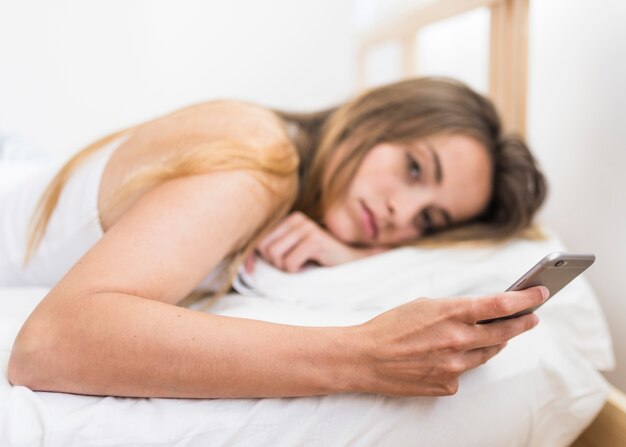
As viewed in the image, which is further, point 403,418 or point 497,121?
point 497,121

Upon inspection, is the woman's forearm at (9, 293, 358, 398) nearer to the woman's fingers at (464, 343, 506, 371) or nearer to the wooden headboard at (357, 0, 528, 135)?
the woman's fingers at (464, 343, 506, 371)

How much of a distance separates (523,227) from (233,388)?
27.6 inches

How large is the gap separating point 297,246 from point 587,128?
0.57 m

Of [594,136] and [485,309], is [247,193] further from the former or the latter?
[594,136]

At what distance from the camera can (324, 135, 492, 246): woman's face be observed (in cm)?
103

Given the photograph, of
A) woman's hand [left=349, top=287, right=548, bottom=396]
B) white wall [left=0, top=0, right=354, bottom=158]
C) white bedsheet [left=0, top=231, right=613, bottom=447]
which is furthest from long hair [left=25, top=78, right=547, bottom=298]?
white wall [left=0, top=0, right=354, bottom=158]

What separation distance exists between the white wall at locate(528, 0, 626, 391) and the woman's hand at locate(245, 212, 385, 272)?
1.52 feet

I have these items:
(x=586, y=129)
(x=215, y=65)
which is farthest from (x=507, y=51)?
(x=215, y=65)

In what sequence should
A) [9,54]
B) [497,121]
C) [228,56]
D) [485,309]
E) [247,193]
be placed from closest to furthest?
[485,309] → [247,193] → [497,121] → [9,54] → [228,56]

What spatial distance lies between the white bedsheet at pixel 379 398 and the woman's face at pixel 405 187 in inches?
3.8

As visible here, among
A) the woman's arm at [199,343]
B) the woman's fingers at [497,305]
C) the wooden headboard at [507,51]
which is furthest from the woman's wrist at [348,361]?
the wooden headboard at [507,51]

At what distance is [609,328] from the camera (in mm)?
1010

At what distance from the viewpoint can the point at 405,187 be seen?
1031 mm

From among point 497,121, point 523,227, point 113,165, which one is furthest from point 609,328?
point 113,165
